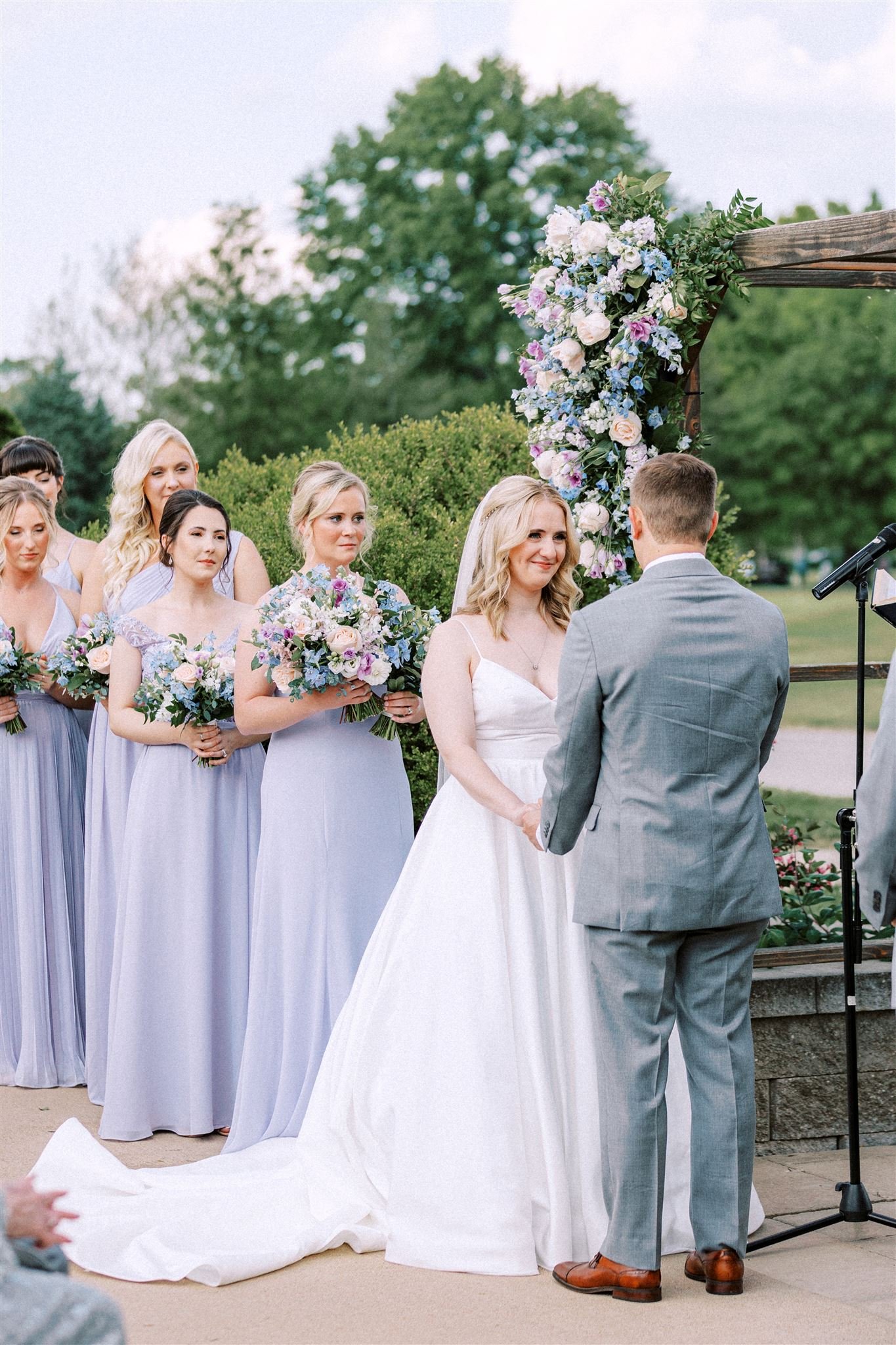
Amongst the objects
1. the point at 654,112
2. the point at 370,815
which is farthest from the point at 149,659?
the point at 654,112

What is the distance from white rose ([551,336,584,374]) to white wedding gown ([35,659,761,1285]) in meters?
1.61

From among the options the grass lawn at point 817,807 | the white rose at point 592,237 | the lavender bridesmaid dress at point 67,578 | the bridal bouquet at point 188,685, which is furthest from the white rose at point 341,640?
the grass lawn at point 817,807

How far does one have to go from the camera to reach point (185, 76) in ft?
Result: 106

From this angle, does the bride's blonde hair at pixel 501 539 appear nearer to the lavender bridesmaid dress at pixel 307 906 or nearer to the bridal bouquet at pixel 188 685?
the lavender bridesmaid dress at pixel 307 906

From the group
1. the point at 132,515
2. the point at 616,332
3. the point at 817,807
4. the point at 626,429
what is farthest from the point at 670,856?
the point at 817,807

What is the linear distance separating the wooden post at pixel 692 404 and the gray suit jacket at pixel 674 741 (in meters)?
1.84

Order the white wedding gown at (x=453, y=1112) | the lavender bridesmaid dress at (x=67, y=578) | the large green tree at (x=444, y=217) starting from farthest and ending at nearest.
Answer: the large green tree at (x=444, y=217)
the lavender bridesmaid dress at (x=67, y=578)
the white wedding gown at (x=453, y=1112)

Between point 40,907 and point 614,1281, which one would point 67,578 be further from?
point 614,1281

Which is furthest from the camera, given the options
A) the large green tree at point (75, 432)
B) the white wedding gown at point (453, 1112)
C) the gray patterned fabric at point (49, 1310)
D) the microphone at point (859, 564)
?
the large green tree at point (75, 432)

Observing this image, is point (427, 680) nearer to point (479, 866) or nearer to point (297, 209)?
point (479, 866)

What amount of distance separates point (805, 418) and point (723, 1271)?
1456 inches

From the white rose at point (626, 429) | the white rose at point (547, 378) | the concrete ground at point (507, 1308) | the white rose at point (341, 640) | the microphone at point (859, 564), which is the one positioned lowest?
the concrete ground at point (507, 1308)

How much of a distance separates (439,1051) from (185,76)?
32.0 meters

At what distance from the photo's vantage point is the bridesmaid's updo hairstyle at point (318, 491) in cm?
544
